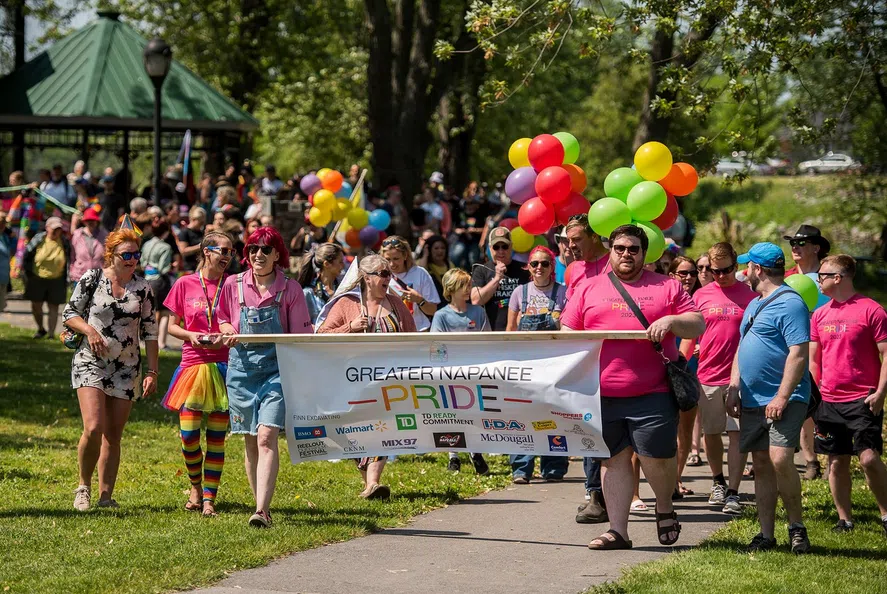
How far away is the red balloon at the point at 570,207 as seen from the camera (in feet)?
34.6

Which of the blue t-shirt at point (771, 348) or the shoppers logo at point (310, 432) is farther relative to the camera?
the shoppers logo at point (310, 432)

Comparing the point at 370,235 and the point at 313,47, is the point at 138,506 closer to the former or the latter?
the point at 370,235

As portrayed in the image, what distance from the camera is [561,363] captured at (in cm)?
773

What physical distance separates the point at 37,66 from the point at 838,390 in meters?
23.9

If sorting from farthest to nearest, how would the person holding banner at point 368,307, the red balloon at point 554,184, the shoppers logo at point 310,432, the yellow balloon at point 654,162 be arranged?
1. the red balloon at point 554,184
2. the yellow balloon at point 654,162
3. the person holding banner at point 368,307
4. the shoppers logo at point 310,432

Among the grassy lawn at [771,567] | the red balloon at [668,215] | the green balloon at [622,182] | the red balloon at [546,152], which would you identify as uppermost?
the red balloon at [546,152]

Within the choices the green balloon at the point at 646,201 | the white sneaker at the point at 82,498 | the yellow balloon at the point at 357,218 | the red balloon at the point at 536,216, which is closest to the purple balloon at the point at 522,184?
the red balloon at the point at 536,216

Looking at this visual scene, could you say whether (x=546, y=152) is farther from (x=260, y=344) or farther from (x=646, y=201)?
(x=260, y=344)

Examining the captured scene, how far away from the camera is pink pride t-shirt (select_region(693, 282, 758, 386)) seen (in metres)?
9.74

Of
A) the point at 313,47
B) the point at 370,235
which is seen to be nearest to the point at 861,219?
the point at 313,47

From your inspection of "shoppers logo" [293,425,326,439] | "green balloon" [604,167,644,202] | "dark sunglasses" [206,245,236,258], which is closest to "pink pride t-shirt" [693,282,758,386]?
"green balloon" [604,167,644,202]

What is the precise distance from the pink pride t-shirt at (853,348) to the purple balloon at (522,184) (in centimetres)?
314

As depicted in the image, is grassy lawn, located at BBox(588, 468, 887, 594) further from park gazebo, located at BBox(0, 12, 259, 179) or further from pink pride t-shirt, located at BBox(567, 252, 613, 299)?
park gazebo, located at BBox(0, 12, 259, 179)

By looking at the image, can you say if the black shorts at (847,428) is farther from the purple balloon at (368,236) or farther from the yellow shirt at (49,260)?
the yellow shirt at (49,260)
